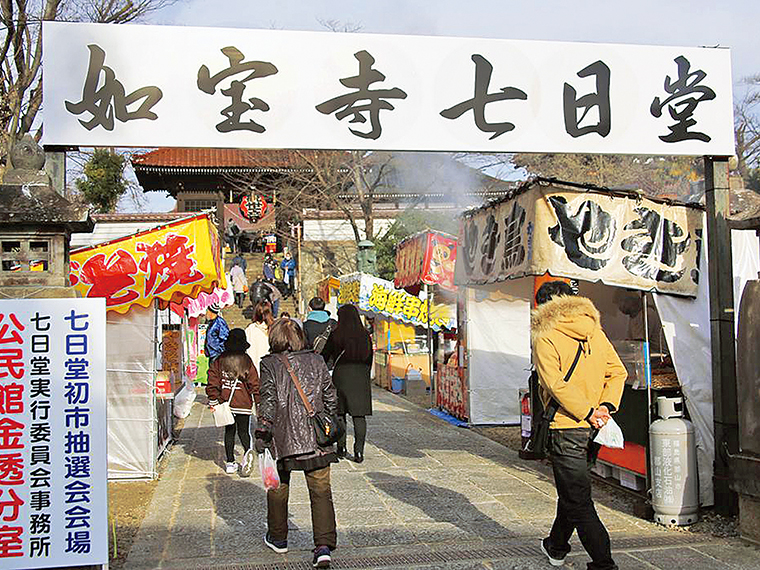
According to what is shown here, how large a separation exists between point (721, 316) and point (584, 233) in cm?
139

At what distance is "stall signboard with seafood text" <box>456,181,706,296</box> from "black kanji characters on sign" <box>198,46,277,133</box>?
259 centimetres

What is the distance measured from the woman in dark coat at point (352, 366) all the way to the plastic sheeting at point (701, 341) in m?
3.58

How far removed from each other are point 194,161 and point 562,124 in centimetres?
2247

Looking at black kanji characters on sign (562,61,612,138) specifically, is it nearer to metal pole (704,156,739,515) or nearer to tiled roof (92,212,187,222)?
metal pole (704,156,739,515)

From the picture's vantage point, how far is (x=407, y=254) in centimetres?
1511

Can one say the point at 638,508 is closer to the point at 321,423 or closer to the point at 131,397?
the point at 321,423

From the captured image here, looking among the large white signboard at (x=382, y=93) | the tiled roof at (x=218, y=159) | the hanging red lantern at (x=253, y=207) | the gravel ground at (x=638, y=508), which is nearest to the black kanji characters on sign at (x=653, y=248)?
the large white signboard at (x=382, y=93)

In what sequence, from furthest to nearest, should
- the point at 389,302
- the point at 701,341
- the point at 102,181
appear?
the point at 102,181 → the point at 389,302 → the point at 701,341

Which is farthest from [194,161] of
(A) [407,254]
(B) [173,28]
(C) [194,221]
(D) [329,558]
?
(D) [329,558]

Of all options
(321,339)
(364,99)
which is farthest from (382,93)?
(321,339)

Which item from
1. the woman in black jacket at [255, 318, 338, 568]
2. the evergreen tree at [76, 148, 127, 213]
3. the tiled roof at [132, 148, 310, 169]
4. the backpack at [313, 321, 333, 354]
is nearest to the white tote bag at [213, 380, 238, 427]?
the backpack at [313, 321, 333, 354]

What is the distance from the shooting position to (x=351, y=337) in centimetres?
902

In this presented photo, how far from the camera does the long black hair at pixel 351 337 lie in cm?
902

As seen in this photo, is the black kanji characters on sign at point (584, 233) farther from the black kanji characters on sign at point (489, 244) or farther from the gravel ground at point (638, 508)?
the gravel ground at point (638, 508)
